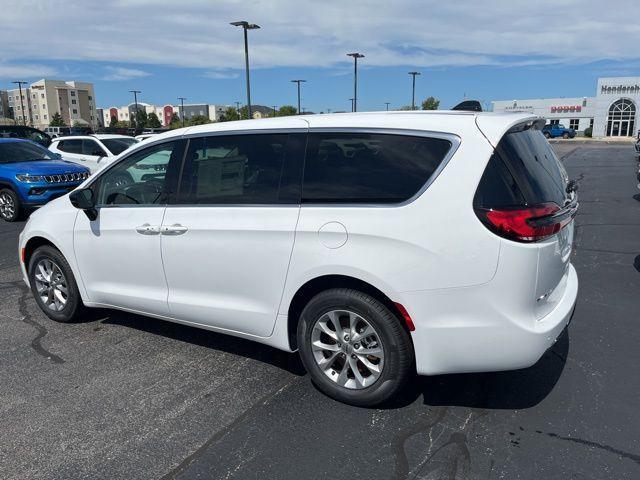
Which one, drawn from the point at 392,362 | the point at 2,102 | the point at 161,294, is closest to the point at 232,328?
the point at 161,294

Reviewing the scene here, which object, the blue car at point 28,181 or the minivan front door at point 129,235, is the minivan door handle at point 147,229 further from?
the blue car at point 28,181

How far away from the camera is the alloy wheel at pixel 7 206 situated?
1077 cm

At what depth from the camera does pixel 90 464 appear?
113 inches

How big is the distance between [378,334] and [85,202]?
2.67 metres

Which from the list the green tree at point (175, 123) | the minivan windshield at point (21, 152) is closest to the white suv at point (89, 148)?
the minivan windshield at point (21, 152)

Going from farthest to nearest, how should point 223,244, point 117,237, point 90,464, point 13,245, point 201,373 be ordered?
1. point 13,245
2. point 117,237
3. point 201,373
4. point 223,244
5. point 90,464

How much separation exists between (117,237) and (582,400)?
353cm

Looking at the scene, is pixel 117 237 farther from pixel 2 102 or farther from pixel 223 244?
pixel 2 102

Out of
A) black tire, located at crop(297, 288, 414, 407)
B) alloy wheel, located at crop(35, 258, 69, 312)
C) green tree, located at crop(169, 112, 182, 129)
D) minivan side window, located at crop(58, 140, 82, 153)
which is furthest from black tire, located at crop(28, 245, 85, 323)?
green tree, located at crop(169, 112, 182, 129)

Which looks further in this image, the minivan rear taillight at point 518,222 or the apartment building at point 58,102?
the apartment building at point 58,102

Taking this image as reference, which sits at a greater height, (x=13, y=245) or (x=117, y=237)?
(x=117, y=237)

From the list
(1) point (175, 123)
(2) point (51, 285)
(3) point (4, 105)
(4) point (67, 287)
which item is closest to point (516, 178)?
(4) point (67, 287)

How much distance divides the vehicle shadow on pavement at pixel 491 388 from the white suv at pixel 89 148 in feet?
40.5

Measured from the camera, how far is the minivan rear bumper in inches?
114
